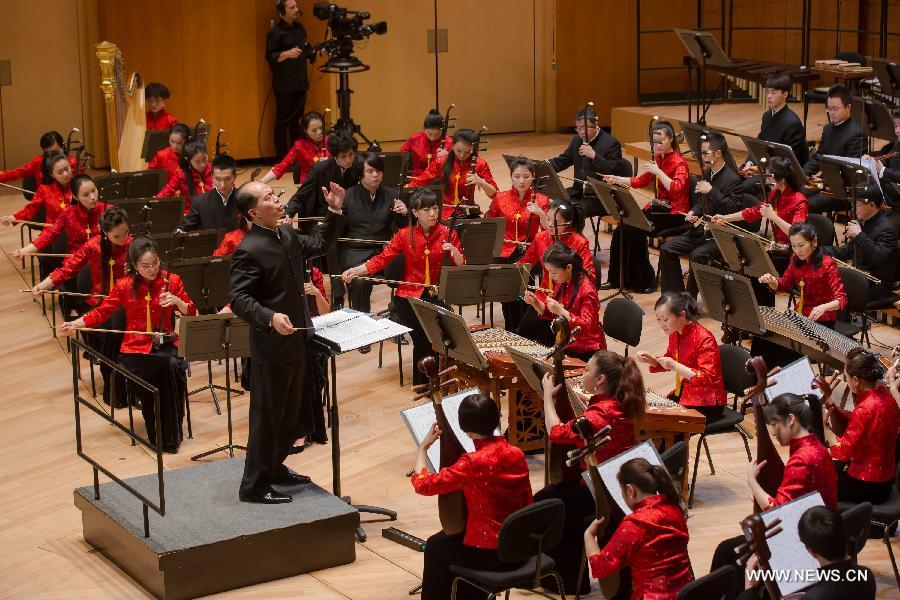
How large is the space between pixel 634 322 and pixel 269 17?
820cm

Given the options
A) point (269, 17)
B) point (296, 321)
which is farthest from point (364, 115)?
point (296, 321)

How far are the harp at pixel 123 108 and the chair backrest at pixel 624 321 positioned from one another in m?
5.70

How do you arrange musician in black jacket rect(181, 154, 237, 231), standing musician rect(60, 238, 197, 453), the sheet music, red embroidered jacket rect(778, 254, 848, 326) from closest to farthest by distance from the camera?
the sheet music
standing musician rect(60, 238, 197, 453)
red embroidered jacket rect(778, 254, 848, 326)
musician in black jacket rect(181, 154, 237, 231)

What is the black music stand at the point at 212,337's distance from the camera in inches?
267

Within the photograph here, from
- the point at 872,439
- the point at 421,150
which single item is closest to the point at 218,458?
the point at 872,439

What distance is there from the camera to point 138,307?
292 inches

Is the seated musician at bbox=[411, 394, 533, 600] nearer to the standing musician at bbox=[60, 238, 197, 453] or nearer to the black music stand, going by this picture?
the black music stand

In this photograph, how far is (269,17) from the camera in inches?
557

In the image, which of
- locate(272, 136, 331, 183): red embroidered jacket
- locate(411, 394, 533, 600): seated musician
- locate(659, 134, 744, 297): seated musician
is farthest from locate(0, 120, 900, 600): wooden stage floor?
locate(272, 136, 331, 183): red embroidered jacket

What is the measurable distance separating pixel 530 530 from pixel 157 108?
812cm

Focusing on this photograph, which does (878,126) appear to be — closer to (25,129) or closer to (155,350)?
(155,350)

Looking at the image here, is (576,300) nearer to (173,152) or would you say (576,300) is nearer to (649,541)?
(649,541)

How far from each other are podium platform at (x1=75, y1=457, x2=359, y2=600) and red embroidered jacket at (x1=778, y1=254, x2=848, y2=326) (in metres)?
3.22

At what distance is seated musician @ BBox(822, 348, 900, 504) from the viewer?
5.68 metres
